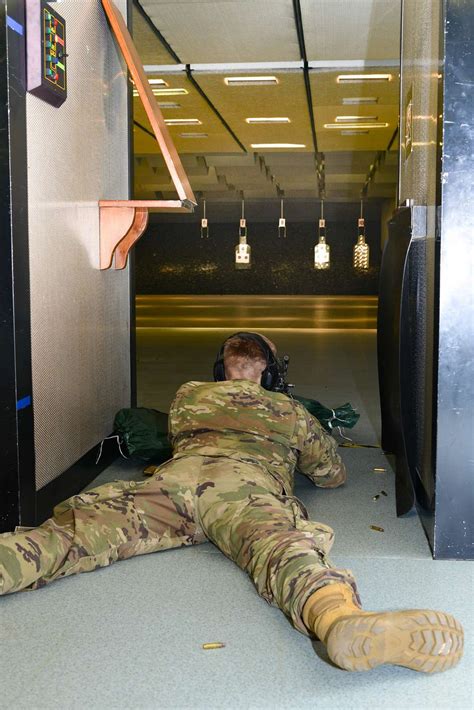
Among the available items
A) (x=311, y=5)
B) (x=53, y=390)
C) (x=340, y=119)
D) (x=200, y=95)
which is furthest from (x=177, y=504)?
(x=340, y=119)

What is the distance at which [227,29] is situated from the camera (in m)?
5.80

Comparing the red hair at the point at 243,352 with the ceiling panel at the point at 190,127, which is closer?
the red hair at the point at 243,352

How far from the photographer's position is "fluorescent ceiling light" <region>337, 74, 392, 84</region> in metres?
6.97

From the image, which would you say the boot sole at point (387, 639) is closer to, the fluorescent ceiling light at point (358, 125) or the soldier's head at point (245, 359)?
the soldier's head at point (245, 359)

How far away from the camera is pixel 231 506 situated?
8.67 ft

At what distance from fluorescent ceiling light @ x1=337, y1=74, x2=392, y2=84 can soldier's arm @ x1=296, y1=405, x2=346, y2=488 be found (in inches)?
171

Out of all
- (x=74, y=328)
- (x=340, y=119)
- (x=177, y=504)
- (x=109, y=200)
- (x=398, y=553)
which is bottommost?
(x=398, y=553)

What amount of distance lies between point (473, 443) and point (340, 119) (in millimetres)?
6873

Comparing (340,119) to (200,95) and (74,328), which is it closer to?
(200,95)

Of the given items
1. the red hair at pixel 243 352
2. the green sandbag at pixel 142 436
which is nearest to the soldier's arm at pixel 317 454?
the red hair at pixel 243 352

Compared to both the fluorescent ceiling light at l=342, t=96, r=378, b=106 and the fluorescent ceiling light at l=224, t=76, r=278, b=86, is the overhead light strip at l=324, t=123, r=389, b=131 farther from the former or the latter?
the fluorescent ceiling light at l=224, t=76, r=278, b=86

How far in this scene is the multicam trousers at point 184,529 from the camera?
233 cm

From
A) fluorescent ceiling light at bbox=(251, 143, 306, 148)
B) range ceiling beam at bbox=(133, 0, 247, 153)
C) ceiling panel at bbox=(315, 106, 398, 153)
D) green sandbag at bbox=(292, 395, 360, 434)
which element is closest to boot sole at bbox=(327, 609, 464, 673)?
green sandbag at bbox=(292, 395, 360, 434)

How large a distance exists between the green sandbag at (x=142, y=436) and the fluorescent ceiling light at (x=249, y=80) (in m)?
3.84
